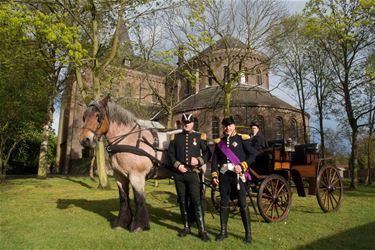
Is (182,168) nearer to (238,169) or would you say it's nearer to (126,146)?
(238,169)

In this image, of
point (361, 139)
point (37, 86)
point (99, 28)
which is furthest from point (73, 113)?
point (361, 139)

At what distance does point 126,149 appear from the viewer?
643 centimetres

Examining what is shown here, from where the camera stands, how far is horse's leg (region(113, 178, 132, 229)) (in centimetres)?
665

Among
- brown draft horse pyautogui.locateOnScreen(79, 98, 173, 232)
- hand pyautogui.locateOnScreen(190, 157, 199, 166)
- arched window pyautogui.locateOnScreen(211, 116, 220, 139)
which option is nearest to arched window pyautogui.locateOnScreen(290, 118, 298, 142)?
arched window pyautogui.locateOnScreen(211, 116, 220, 139)

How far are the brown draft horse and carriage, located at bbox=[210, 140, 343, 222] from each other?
163 centimetres

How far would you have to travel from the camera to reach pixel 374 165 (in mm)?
43719

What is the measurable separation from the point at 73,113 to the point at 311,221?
135 ft

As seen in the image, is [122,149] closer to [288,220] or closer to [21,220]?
[21,220]

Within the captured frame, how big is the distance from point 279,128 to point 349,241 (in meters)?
32.1

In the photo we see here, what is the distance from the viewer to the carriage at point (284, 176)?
728cm

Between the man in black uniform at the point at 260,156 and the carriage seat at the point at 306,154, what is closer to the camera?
the man in black uniform at the point at 260,156

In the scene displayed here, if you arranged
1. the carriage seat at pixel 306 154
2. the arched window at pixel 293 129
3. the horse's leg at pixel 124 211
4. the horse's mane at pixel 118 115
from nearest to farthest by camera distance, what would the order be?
the horse's leg at pixel 124 211 < the horse's mane at pixel 118 115 < the carriage seat at pixel 306 154 < the arched window at pixel 293 129

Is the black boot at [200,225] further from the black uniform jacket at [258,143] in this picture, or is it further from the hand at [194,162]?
the black uniform jacket at [258,143]

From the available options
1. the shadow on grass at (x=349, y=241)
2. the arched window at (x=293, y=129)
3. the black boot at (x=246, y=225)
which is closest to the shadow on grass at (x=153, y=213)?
the black boot at (x=246, y=225)
